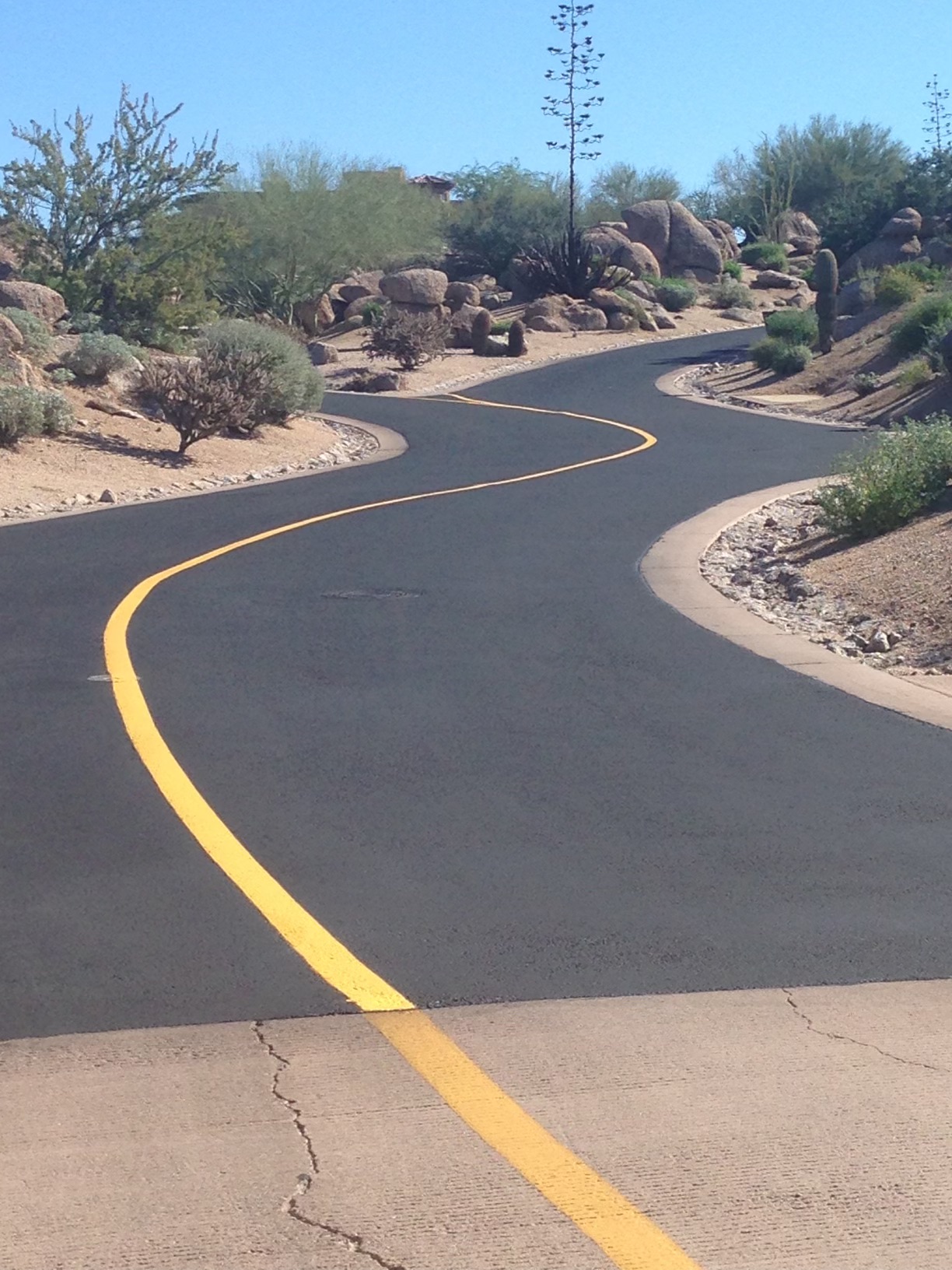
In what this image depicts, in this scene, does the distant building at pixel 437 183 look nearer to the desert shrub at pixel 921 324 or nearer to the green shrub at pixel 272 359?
the desert shrub at pixel 921 324

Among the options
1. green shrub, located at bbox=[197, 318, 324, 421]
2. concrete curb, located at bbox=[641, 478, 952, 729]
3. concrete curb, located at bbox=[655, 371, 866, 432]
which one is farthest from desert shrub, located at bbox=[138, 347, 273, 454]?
concrete curb, located at bbox=[655, 371, 866, 432]

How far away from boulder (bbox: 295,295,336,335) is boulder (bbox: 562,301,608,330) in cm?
918

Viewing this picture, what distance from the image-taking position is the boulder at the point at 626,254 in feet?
218

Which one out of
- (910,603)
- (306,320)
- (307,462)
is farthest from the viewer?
(306,320)

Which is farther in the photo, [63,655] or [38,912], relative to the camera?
[63,655]

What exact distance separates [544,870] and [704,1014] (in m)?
1.40

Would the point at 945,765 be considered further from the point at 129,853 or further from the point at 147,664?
the point at 147,664

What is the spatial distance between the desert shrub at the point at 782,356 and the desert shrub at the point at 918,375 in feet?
24.1

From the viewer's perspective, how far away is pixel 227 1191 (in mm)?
3854

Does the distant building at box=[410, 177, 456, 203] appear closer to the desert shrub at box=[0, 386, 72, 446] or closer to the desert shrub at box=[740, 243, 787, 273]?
the desert shrub at box=[740, 243, 787, 273]

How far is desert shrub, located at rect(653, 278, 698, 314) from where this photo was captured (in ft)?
204

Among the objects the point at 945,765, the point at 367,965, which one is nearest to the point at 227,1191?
the point at 367,965

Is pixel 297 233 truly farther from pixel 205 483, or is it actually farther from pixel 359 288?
pixel 205 483

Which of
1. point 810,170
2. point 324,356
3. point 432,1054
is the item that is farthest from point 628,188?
point 432,1054
